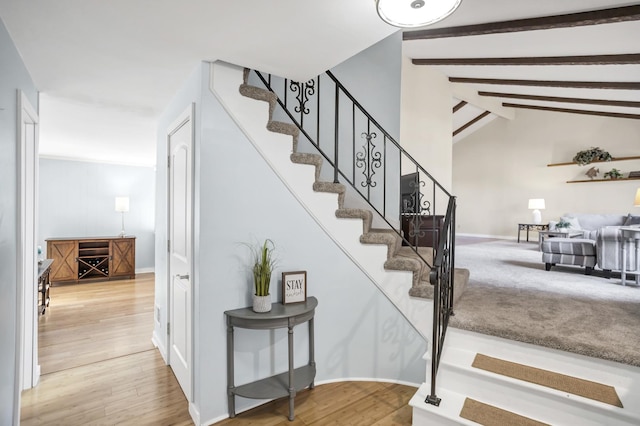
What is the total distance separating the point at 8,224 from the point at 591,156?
11.0m

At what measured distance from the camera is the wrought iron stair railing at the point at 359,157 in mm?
2457

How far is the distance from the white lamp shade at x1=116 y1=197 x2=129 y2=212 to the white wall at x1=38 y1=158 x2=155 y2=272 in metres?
0.44

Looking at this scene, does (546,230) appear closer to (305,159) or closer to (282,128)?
(305,159)

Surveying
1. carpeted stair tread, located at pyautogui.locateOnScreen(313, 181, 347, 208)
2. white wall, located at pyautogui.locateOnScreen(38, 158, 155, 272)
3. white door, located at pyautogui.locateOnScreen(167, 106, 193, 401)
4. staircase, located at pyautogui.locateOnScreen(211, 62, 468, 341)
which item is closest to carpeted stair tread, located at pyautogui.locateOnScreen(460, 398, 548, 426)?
staircase, located at pyautogui.locateOnScreen(211, 62, 468, 341)

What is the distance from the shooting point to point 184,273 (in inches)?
103

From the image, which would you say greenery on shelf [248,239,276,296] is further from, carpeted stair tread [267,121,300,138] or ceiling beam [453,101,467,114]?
ceiling beam [453,101,467,114]

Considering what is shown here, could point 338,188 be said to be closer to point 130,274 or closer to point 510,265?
point 510,265

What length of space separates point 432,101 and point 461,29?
1974 millimetres

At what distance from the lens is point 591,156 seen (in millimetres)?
8414

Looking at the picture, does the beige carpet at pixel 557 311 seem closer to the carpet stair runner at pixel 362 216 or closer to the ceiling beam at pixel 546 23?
the carpet stair runner at pixel 362 216

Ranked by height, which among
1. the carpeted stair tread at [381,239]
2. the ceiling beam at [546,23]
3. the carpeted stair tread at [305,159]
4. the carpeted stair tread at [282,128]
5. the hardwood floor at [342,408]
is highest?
the ceiling beam at [546,23]

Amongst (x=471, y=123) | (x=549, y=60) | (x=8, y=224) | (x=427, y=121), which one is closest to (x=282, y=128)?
(x=8, y=224)

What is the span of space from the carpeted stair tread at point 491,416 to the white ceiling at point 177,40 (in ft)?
7.48

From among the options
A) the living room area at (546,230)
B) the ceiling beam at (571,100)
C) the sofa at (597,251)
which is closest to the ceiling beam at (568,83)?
the ceiling beam at (571,100)
